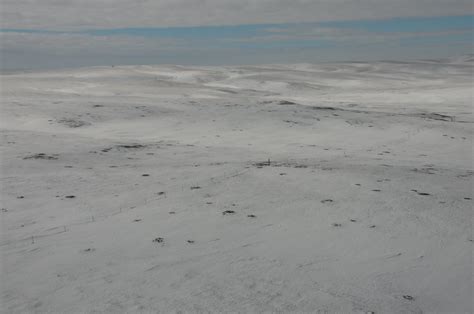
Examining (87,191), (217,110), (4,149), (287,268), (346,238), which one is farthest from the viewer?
(217,110)

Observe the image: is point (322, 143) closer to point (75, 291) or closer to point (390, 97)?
point (75, 291)

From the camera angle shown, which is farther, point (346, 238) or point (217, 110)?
point (217, 110)

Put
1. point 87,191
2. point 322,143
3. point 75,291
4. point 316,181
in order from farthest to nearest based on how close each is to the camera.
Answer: point 322,143
point 316,181
point 87,191
point 75,291

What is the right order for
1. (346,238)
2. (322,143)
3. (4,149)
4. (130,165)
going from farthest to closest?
(322,143) → (4,149) → (130,165) → (346,238)

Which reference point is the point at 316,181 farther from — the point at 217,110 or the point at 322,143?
the point at 217,110

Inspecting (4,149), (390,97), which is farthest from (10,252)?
(390,97)

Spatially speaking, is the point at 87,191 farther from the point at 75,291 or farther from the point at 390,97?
the point at 390,97

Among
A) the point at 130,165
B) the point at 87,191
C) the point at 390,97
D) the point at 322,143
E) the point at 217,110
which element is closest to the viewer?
the point at 87,191

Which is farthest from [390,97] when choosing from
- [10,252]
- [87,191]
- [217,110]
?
[10,252]

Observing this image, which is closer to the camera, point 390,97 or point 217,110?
point 217,110
